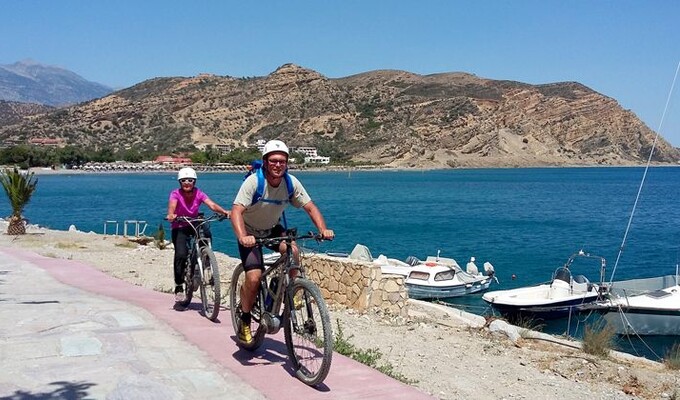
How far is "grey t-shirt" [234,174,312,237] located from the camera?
549 cm

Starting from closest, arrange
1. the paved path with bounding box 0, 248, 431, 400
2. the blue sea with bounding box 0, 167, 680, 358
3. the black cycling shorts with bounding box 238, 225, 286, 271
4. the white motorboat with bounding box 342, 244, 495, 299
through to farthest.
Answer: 1. the paved path with bounding box 0, 248, 431, 400
2. the black cycling shorts with bounding box 238, 225, 286, 271
3. the white motorboat with bounding box 342, 244, 495, 299
4. the blue sea with bounding box 0, 167, 680, 358

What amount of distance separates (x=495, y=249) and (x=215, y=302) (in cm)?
3344

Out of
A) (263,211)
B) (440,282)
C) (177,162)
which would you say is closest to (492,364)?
(263,211)

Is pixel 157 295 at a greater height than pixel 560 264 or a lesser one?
greater

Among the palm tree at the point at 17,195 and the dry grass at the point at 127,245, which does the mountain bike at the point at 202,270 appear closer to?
the dry grass at the point at 127,245

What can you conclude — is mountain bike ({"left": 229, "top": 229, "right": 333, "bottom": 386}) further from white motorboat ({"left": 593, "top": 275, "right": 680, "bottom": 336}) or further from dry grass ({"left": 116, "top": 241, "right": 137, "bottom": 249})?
dry grass ({"left": 116, "top": 241, "right": 137, "bottom": 249})

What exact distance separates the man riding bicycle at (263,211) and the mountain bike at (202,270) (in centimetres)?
163

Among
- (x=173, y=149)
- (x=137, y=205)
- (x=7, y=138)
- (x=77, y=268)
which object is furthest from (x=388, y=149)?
(x=77, y=268)

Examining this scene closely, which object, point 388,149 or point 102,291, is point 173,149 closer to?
point 388,149

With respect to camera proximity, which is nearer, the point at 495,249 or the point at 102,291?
the point at 102,291

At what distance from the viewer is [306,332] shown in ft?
17.4

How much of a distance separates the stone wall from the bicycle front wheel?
535 cm

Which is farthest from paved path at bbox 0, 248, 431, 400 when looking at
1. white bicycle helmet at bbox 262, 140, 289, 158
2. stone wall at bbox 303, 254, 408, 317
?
stone wall at bbox 303, 254, 408, 317

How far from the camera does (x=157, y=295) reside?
30.5ft
